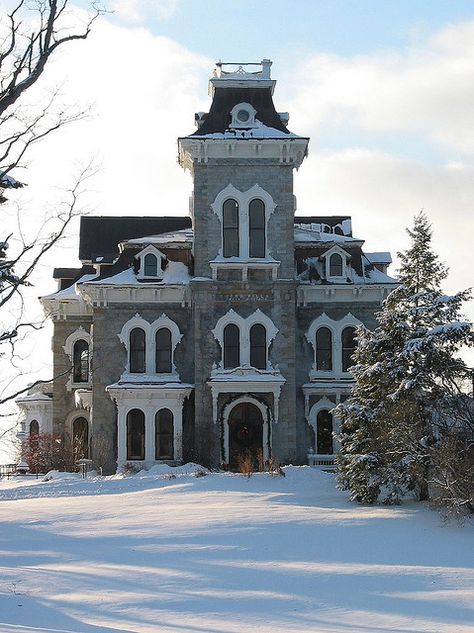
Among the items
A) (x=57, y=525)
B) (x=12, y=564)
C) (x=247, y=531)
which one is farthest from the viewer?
(x=57, y=525)

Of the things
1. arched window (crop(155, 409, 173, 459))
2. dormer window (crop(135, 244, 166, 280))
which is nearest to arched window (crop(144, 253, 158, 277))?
dormer window (crop(135, 244, 166, 280))

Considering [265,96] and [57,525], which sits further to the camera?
[265,96]

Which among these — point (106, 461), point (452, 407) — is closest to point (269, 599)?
point (452, 407)

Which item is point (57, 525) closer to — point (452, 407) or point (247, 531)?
point (247, 531)

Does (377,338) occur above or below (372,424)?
above

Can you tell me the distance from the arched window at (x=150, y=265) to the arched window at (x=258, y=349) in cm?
465

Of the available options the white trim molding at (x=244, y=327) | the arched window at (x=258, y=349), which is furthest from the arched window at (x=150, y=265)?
the arched window at (x=258, y=349)

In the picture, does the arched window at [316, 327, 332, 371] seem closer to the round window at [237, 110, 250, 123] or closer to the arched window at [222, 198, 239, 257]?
the arched window at [222, 198, 239, 257]

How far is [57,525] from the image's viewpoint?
22.4 meters

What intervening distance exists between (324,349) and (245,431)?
4862 mm

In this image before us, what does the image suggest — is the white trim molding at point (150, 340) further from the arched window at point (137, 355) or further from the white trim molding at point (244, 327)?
the white trim molding at point (244, 327)

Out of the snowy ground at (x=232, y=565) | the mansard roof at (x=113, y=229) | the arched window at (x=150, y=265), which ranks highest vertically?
the mansard roof at (x=113, y=229)

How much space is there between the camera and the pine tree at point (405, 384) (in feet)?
79.8

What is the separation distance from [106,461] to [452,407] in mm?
18177
